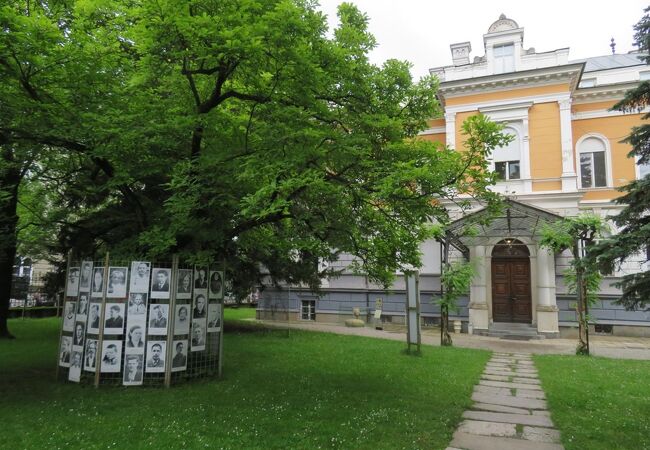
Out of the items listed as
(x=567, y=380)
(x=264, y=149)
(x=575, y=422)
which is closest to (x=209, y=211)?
(x=264, y=149)

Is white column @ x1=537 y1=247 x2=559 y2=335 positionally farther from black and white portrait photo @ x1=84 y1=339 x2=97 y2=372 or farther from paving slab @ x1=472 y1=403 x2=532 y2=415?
black and white portrait photo @ x1=84 y1=339 x2=97 y2=372

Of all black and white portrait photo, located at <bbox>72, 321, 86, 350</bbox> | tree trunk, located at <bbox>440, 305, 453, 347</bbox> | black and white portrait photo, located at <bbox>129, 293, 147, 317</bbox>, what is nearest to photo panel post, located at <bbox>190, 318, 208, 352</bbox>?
black and white portrait photo, located at <bbox>129, 293, 147, 317</bbox>

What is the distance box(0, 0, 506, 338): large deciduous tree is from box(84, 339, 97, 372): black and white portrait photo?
67.5 inches

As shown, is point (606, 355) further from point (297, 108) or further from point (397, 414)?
point (297, 108)

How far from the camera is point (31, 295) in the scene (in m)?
22.4

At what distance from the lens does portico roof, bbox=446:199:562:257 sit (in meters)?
15.3

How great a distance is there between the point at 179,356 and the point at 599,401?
23.6 ft

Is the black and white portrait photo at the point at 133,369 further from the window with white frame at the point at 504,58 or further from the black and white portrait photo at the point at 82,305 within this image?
the window with white frame at the point at 504,58

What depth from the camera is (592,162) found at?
20.0 meters

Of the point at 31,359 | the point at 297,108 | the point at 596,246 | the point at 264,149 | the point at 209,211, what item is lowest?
the point at 31,359

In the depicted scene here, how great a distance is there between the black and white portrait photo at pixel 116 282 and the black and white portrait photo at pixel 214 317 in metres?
1.58

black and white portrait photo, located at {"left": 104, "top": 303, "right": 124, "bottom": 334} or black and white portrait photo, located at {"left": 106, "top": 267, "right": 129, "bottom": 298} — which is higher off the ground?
black and white portrait photo, located at {"left": 106, "top": 267, "right": 129, "bottom": 298}

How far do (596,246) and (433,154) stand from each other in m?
2.74

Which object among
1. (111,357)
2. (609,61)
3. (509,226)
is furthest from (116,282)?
(609,61)
